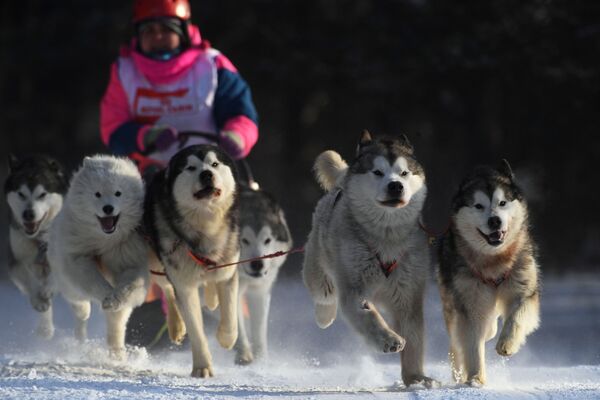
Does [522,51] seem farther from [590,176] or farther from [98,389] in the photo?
[98,389]

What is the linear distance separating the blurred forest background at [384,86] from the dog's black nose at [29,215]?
5.46m

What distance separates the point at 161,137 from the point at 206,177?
0.99 m

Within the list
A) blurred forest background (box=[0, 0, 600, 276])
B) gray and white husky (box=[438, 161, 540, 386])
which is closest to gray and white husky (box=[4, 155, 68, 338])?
gray and white husky (box=[438, 161, 540, 386])

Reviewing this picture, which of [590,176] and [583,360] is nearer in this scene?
[583,360]

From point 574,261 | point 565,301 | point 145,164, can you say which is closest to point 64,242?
point 145,164

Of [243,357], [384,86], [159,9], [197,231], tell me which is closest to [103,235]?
[197,231]

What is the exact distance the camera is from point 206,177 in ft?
14.5

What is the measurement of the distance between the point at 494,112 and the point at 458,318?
28.3 ft

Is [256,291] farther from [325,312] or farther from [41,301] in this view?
[41,301]

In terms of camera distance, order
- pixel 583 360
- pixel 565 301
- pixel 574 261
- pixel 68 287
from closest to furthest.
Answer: pixel 68 287, pixel 583 360, pixel 565 301, pixel 574 261

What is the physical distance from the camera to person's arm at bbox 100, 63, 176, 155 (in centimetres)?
534

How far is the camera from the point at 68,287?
495cm

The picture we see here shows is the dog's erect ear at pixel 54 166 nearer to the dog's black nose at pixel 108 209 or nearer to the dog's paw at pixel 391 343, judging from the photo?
the dog's black nose at pixel 108 209

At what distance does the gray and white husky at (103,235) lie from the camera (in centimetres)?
468
